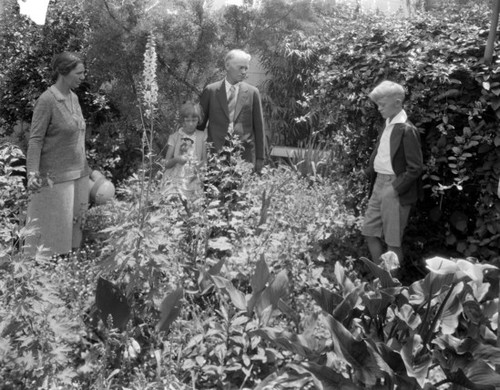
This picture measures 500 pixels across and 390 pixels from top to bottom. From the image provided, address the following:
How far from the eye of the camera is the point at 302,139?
10.3 m

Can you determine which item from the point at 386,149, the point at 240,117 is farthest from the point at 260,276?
the point at 240,117

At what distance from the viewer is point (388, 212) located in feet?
14.3

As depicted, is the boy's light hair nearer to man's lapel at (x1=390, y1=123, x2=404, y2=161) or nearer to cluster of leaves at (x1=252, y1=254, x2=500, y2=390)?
man's lapel at (x1=390, y1=123, x2=404, y2=161)

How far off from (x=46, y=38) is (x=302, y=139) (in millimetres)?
4580

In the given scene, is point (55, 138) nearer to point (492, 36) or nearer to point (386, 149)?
point (386, 149)

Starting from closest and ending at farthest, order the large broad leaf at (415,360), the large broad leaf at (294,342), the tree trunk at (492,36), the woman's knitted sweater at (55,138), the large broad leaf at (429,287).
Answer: the large broad leaf at (415,360), the large broad leaf at (294,342), the large broad leaf at (429,287), the tree trunk at (492,36), the woman's knitted sweater at (55,138)

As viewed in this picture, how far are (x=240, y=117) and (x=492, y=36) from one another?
2055 millimetres

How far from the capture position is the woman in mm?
4184

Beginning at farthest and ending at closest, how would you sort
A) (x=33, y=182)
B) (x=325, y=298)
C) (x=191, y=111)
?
(x=191, y=111)
(x=33, y=182)
(x=325, y=298)

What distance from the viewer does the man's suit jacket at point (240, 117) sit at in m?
5.32

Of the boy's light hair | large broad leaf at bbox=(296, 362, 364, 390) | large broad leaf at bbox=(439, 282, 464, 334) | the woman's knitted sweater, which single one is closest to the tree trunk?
the boy's light hair

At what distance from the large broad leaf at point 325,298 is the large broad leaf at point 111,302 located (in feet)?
2.60

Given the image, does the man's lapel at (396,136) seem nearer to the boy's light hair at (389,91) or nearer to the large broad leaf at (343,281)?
the boy's light hair at (389,91)

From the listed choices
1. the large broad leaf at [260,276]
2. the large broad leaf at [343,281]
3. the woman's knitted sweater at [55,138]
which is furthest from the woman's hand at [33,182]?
the large broad leaf at [343,281]
